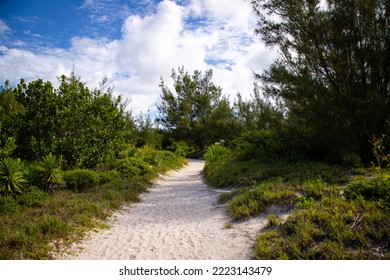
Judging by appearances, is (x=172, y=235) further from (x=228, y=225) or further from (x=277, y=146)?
(x=277, y=146)

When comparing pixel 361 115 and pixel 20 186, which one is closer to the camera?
pixel 20 186

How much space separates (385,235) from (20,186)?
324 inches

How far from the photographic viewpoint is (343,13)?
28.5 ft

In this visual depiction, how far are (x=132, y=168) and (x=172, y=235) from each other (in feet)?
23.3

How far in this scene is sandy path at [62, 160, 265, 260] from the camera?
443 cm

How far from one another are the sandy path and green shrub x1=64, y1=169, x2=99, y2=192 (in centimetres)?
224

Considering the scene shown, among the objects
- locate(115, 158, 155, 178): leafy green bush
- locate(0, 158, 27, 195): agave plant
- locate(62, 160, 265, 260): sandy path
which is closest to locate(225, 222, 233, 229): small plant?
locate(62, 160, 265, 260): sandy path

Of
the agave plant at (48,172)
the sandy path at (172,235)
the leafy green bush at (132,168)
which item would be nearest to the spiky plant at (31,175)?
the agave plant at (48,172)

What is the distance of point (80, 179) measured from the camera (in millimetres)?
9008

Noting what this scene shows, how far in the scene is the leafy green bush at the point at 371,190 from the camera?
16.6 ft

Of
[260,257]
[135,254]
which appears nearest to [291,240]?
[260,257]

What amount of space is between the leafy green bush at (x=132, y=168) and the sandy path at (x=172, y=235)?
12.6 ft

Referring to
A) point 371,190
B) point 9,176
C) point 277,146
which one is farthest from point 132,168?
point 371,190
